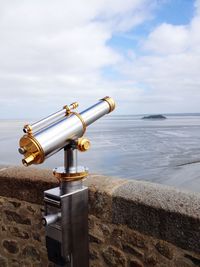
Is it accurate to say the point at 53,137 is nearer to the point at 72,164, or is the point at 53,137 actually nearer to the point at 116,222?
the point at 72,164

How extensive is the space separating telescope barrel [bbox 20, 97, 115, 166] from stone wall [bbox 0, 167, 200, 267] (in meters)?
0.64

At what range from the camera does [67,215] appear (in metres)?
1.61

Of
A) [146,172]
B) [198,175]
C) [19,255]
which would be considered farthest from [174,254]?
[146,172]

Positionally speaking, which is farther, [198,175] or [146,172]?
[146,172]

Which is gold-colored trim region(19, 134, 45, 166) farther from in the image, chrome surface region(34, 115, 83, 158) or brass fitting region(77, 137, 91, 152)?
brass fitting region(77, 137, 91, 152)

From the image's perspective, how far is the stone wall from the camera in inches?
69.9

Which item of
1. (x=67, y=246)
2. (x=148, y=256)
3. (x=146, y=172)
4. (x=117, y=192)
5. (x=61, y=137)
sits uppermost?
(x=61, y=137)

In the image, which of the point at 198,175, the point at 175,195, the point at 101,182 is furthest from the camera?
the point at 198,175

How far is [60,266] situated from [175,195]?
80cm

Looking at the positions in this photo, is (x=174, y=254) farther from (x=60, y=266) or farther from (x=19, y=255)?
(x=19, y=255)

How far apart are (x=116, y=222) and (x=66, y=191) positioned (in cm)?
58

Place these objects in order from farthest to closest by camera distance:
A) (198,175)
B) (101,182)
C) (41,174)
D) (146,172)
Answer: (146,172)
(198,175)
(41,174)
(101,182)

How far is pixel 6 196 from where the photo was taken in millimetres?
2594

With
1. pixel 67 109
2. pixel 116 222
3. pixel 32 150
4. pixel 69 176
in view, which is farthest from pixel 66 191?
pixel 116 222
